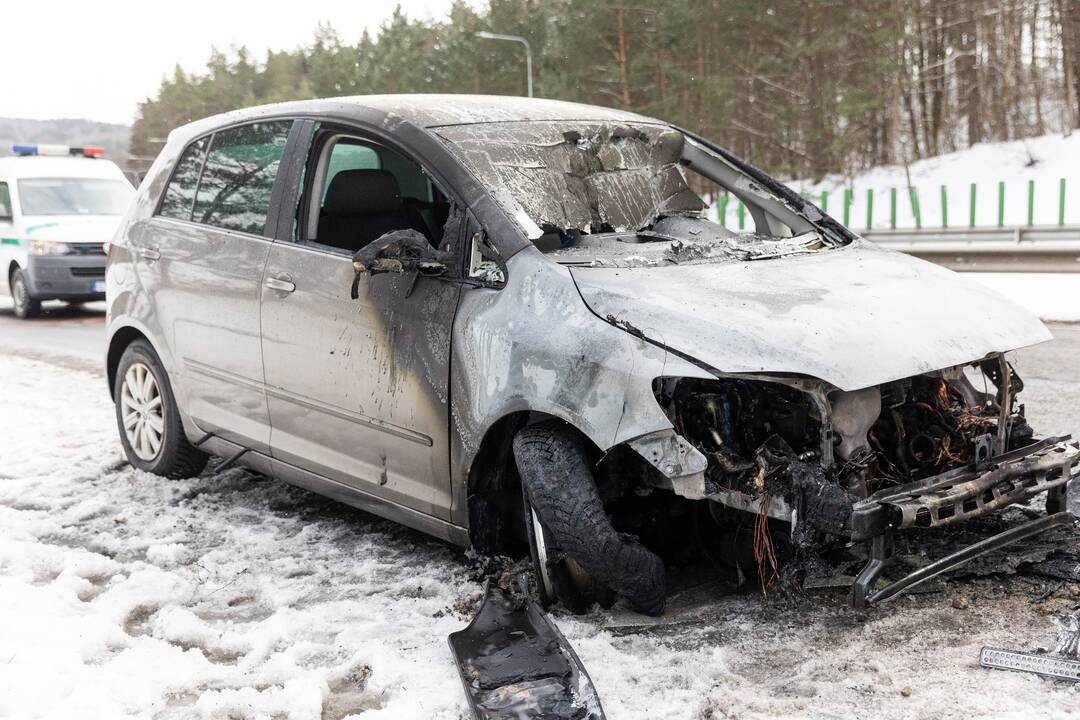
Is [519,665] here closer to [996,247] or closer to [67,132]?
[996,247]

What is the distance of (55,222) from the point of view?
1459 cm

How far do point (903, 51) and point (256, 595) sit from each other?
94.9ft

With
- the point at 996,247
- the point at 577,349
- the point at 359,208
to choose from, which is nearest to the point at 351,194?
the point at 359,208

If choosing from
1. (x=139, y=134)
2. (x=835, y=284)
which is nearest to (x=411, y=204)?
(x=835, y=284)

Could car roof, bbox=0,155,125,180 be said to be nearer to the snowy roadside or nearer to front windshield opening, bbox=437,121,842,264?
the snowy roadside

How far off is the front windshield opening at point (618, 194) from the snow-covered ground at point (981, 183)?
2040cm

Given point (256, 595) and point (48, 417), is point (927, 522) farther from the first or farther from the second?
point (48, 417)

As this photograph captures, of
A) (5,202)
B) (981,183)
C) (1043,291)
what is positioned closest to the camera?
(1043,291)

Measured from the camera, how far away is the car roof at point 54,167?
1512cm

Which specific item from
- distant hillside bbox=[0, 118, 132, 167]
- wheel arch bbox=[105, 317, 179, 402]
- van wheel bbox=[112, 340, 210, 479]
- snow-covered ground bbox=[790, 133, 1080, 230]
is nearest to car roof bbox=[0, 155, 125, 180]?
wheel arch bbox=[105, 317, 179, 402]

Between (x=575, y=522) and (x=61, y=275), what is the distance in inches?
498

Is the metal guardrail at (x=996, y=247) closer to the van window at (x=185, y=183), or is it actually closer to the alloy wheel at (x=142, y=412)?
the van window at (x=185, y=183)

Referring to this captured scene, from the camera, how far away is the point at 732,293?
355cm

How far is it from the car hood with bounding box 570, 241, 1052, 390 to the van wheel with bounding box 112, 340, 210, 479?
274cm
